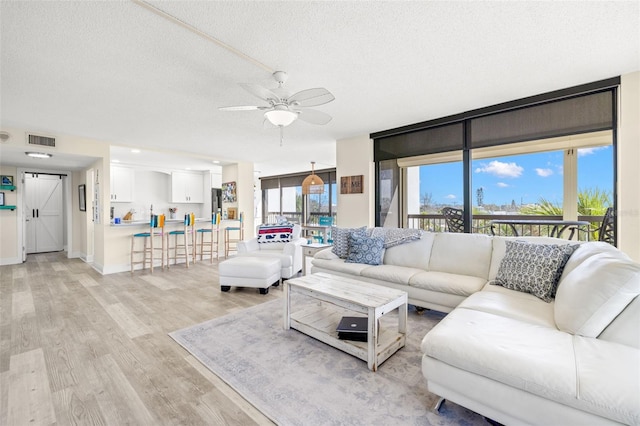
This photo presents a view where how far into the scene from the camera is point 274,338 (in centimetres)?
250

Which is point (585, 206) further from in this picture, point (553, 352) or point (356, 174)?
point (553, 352)

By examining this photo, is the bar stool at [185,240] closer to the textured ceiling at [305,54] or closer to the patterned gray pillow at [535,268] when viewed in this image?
the textured ceiling at [305,54]

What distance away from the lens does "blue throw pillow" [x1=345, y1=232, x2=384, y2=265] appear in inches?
143

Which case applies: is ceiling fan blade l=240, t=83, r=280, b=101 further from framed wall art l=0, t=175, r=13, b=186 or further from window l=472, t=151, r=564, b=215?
framed wall art l=0, t=175, r=13, b=186

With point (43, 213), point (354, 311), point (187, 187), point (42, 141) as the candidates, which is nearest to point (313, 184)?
point (187, 187)

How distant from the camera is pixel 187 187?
325 inches

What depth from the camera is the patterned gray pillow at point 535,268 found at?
2.26 metres

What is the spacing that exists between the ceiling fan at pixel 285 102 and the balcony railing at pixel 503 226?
10.2 ft

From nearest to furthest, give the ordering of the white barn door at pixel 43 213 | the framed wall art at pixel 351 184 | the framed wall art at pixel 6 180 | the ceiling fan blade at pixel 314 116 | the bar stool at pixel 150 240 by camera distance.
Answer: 1. the ceiling fan blade at pixel 314 116
2. the framed wall art at pixel 351 184
3. the bar stool at pixel 150 240
4. the framed wall art at pixel 6 180
5. the white barn door at pixel 43 213

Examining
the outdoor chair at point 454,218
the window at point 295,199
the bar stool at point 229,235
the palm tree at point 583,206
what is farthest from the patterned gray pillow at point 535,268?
the window at point 295,199

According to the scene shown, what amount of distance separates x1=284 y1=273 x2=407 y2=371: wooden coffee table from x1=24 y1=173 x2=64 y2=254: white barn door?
26.4 feet

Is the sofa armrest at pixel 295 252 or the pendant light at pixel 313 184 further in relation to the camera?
the pendant light at pixel 313 184

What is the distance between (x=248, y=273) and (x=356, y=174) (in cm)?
255

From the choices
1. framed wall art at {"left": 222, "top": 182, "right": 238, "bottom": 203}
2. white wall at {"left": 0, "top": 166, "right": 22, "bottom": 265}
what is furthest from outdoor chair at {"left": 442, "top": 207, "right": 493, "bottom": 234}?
white wall at {"left": 0, "top": 166, "right": 22, "bottom": 265}
